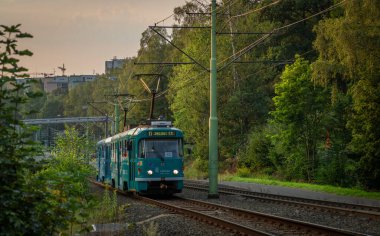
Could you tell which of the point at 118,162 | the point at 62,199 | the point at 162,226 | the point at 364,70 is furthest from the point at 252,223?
the point at 118,162

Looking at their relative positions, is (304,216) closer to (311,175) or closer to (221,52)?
(311,175)

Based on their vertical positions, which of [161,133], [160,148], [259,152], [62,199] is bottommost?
[62,199]

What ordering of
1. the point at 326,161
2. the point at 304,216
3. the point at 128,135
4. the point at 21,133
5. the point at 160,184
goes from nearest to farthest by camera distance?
the point at 21,133 → the point at 304,216 → the point at 160,184 → the point at 128,135 → the point at 326,161

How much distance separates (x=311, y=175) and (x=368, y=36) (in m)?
10.4

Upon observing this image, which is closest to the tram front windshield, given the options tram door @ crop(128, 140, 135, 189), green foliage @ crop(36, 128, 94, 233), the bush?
tram door @ crop(128, 140, 135, 189)

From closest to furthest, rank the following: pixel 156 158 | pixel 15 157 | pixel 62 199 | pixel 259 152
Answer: pixel 15 157
pixel 62 199
pixel 156 158
pixel 259 152

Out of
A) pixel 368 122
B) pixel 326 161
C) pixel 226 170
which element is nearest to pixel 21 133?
pixel 368 122

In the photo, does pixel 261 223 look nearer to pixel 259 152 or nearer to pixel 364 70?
pixel 364 70

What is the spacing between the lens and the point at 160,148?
85.2 ft

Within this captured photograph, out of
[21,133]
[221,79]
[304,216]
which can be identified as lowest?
[304,216]

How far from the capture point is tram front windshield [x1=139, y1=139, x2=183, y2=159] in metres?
25.8

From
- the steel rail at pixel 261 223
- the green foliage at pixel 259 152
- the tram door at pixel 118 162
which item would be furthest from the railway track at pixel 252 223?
the green foliage at pixel 259 152

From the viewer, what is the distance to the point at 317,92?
34.3 m

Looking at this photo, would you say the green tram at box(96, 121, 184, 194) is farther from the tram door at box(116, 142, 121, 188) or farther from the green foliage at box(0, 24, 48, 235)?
the green foliage at box(0, 24, 48, 235)
